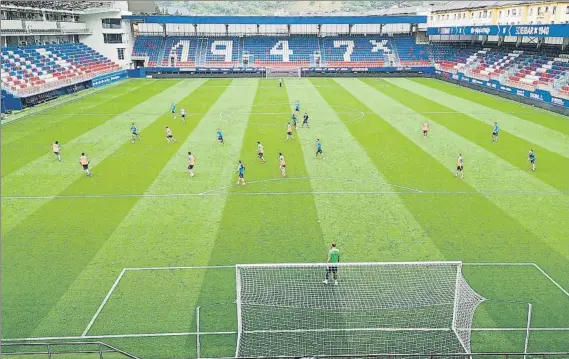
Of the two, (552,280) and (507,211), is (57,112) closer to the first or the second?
(507,211)

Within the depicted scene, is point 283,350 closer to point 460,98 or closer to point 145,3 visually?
point 460,98

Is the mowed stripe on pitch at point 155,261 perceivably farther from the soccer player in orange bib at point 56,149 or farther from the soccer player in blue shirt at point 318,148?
the soccer player in orange bib at point 56,149

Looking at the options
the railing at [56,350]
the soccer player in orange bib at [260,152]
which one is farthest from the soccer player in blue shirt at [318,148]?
the railing at [56,350]

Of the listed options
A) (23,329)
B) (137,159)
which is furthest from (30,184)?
(23,329)

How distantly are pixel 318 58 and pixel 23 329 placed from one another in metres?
63.3

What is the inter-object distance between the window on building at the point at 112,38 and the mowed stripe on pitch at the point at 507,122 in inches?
1606

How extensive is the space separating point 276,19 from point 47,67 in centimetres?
3143

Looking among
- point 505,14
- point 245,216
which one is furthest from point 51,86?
point 505,14

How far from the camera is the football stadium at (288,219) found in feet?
37.7

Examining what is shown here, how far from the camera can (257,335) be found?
37.4 feet

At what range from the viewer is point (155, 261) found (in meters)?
14.8

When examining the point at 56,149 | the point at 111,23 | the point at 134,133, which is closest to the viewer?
the point at 56,149

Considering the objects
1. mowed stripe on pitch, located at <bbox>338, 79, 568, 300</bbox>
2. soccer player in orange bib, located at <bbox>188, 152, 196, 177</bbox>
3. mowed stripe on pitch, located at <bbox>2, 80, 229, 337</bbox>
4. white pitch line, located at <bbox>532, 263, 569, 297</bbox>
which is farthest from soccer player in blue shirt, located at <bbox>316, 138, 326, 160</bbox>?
white pitch line, located at <bbox>532, 263, 569, 297</bbox>

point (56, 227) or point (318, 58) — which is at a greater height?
point (318, 58)
